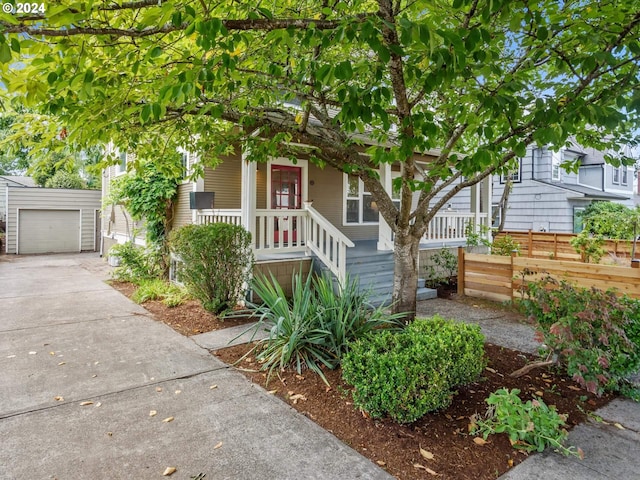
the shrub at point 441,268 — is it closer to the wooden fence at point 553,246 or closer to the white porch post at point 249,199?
the wooden fence at point 553,246

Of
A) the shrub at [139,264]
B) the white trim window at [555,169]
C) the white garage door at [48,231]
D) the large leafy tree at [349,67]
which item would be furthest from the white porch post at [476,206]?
the white garage door at [48,231]

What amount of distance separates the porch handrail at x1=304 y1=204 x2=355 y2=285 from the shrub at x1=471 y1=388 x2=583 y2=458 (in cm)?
400

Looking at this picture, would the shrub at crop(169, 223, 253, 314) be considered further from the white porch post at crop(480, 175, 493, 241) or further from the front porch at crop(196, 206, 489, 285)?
the white porch post at crop(480, 175, 493, 241)

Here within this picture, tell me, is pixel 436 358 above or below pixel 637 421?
above

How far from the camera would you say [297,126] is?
4660 millimetres

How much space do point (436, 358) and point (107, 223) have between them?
1467 centimetres

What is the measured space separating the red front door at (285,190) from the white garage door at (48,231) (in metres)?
12.7

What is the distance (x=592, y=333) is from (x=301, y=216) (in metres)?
5.12

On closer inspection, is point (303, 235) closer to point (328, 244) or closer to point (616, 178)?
point (328, 244)

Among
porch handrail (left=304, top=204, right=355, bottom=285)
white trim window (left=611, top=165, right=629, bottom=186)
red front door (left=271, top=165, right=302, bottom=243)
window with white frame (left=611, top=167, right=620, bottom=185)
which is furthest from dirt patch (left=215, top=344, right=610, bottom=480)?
white trim window (left=611, top=165, right=629, bottom=186)

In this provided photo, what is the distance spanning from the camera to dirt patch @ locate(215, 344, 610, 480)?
2.50 meters

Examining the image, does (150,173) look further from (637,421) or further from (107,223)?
(637,421)

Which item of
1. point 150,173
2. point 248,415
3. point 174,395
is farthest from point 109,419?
point 150,173

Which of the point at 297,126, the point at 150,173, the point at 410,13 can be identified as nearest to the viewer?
the point at 410,13
